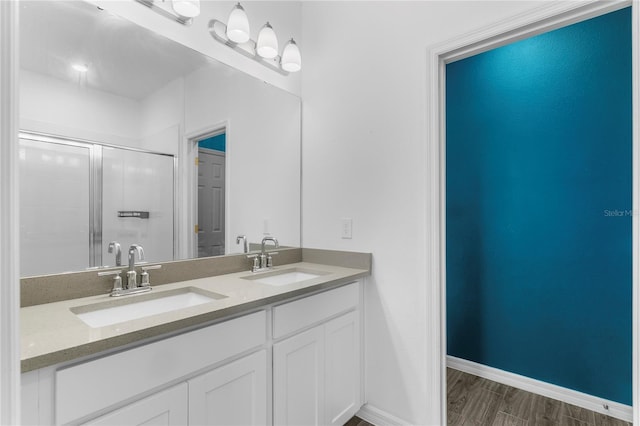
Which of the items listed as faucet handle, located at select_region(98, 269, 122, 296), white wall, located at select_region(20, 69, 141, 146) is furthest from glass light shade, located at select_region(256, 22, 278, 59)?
faucet handle, located at select_region(98, 269, 122, 296)

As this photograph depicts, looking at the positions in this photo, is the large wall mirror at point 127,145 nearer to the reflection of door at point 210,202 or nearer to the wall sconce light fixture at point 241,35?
the reflection of door at point 210,202

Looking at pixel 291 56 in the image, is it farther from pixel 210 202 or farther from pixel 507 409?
pixel 507 409

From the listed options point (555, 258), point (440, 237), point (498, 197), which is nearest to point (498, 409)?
point (555, 258)

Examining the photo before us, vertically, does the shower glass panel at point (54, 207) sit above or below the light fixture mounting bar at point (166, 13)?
below

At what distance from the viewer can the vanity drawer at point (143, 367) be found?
0.82 meters

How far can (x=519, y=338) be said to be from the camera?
2.21 meters

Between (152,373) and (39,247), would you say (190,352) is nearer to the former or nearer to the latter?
(152,373)

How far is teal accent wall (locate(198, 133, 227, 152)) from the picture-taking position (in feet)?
5.61

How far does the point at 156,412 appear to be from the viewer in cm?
97

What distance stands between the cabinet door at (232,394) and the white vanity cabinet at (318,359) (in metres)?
0.08

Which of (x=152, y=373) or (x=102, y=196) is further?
(x=102, y=196)

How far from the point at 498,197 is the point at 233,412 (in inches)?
80.5

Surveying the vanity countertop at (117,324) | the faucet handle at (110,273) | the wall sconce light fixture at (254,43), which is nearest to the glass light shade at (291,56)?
the wall sconce light fixture at (254,43)

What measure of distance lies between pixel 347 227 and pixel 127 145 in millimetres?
1174
